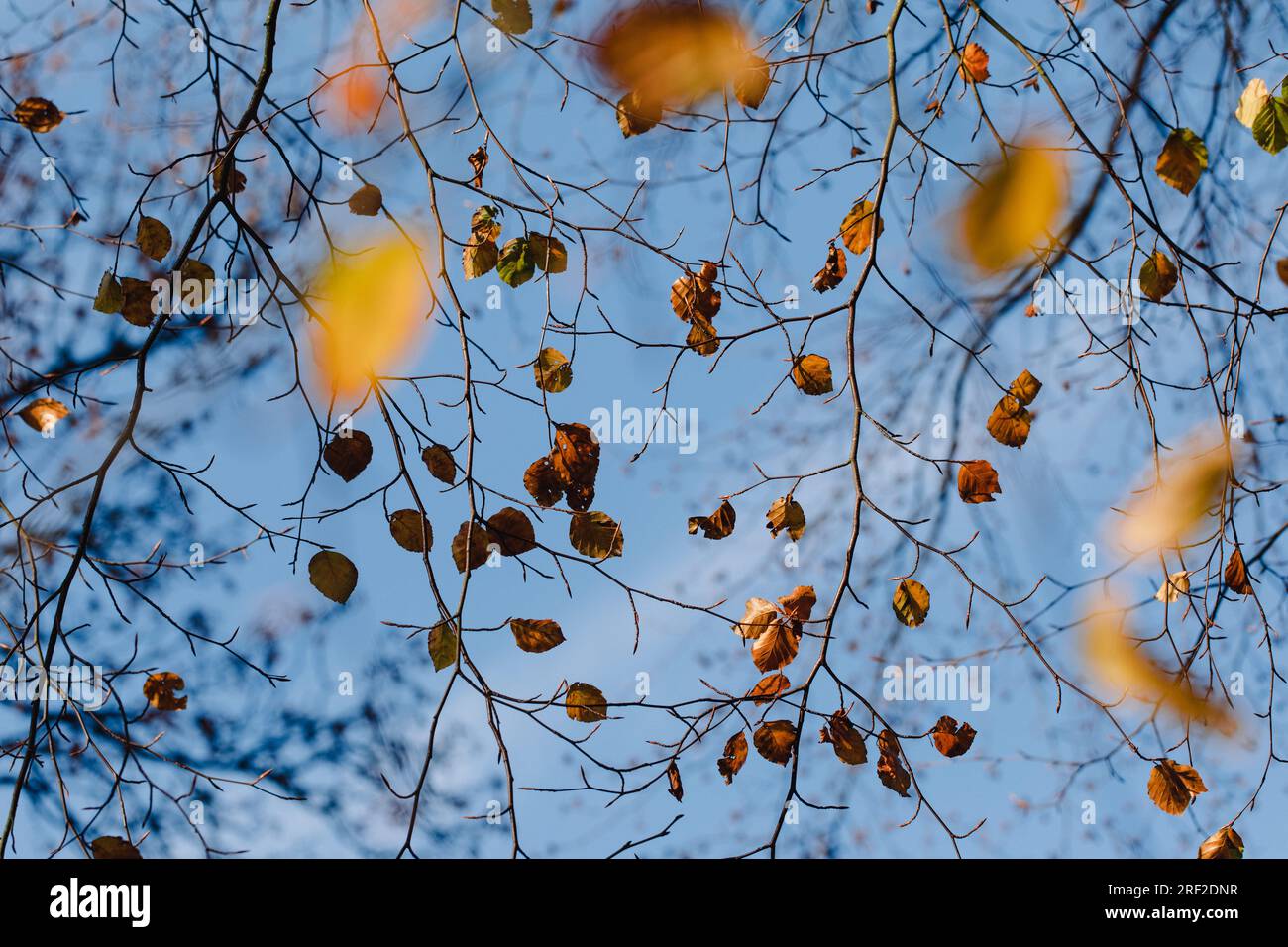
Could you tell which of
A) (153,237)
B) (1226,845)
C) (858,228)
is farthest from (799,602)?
(153,237)

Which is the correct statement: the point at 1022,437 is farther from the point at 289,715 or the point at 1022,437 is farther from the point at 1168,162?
the point at 289,715

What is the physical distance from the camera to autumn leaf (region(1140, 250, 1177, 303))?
206 centimetres

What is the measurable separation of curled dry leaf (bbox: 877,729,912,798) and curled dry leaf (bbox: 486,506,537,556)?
801mm

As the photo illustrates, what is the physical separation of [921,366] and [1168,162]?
148cm

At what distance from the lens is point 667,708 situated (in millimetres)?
1766

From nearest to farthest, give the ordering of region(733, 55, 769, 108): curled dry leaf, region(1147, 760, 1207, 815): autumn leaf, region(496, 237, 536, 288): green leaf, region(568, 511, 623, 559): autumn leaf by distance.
Answer: region(568, 511, 623, 559): autumn leaf < region(496, 237, 536, 288): green leaf < region(1147, 760, 1207, 815): autumn leaf < region(733, 55, 769, 108): curled dry leaf

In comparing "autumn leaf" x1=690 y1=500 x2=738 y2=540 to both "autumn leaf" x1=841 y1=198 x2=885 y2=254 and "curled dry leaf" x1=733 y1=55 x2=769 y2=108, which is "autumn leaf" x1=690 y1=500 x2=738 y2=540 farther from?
"curled dry leaf" x1=733 y1=55 x2=769 y2=108

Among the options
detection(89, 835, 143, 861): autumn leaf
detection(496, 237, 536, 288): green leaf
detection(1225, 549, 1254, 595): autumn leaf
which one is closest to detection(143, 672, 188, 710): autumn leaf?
detection(89, 835, 143, 861): autumn leaf

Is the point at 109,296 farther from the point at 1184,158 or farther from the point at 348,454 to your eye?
the point at 1184,158

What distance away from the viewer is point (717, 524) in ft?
6.25

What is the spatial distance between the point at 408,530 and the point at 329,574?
0.55 ft

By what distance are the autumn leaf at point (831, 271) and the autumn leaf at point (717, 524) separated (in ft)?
1.82

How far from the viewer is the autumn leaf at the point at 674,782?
5.88 ft
